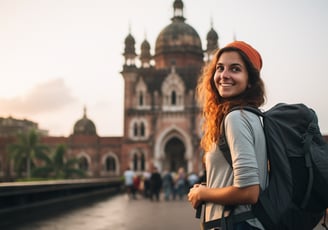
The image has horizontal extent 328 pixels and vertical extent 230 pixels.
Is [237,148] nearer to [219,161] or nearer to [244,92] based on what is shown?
[219,161]

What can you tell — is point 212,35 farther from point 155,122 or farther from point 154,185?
point 154,185

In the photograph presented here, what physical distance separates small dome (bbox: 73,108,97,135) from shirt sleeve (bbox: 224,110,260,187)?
187 feet

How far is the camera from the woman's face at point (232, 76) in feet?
8.71

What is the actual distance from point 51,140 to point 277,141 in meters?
52.1

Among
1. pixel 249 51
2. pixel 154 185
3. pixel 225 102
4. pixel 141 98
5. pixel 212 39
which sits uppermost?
pixel 212 39

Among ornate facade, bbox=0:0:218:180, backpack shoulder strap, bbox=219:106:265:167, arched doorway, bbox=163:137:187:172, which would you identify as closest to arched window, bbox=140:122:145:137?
ornate facade, bbox=0:0:218:180

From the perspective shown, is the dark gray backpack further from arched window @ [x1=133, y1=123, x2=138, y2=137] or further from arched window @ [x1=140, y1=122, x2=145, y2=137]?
arched window @ [x1=133, y1=123, x2=138, y2=137]

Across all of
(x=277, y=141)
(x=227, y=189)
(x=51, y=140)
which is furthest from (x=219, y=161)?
(x=51, y=140)

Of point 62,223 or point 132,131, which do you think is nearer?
point 62,223

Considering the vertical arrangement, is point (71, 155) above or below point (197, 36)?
below

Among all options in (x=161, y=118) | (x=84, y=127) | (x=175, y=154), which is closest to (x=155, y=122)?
(x=161, y=118)

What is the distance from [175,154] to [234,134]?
44.9 m

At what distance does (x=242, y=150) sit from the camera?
7.66ft

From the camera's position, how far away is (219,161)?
2537 mm
